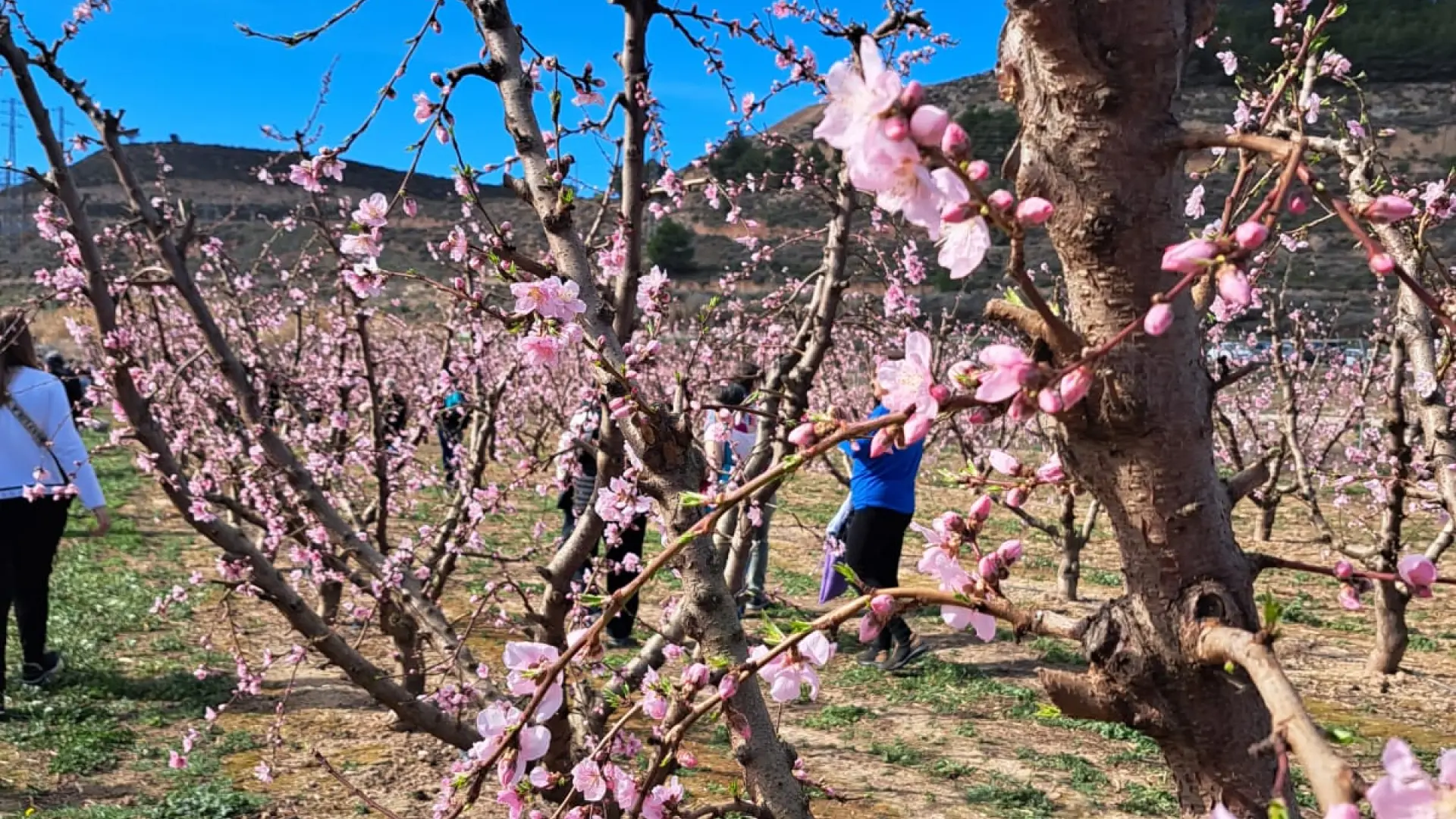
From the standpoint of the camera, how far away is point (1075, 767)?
4.39 m

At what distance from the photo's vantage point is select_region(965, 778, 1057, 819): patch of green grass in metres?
3.90

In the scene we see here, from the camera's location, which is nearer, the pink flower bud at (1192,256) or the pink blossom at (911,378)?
the pink flower bud at (1192,256)

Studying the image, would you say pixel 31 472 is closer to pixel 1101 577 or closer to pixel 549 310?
pixel 549 310

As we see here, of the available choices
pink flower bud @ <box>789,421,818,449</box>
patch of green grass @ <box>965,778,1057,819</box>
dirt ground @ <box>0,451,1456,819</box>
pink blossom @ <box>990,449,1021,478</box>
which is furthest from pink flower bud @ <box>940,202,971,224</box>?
patch of green grass @ <box>965,778,1057,819</box>

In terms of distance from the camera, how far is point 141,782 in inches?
163

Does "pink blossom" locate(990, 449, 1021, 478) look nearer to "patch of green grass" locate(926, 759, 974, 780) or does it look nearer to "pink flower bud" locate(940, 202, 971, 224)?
"pink flower bud" locate(940, 202, 971, 224)

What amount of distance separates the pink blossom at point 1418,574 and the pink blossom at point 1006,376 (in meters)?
0.50

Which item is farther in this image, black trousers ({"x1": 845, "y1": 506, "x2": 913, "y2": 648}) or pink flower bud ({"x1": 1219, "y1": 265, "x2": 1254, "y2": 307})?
black trousers ({"x1": 845, "y1": 506, "x2": 913, "y2": 648})

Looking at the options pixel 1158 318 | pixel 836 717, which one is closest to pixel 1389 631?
pixel 836 717

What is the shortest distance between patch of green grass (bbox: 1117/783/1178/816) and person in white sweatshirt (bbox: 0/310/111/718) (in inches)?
183

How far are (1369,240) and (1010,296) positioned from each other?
1.16 feet

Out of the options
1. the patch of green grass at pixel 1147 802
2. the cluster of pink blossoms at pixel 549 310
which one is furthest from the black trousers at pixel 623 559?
the cluster of pink blossoms at pixel 549 310

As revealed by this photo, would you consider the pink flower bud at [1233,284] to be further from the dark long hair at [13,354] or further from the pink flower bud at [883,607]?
the dark long hair at [13,354]

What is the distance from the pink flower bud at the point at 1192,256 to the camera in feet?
2.48
